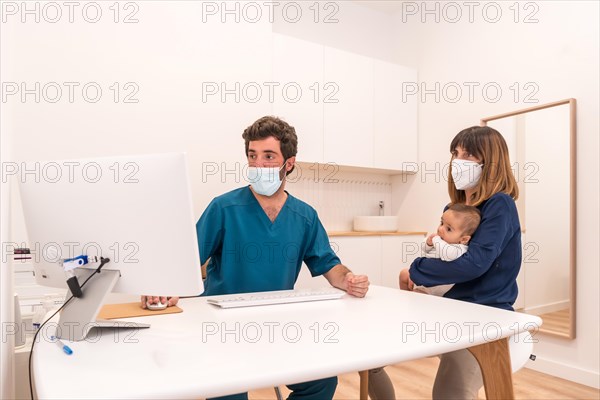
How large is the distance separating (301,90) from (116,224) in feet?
8.16

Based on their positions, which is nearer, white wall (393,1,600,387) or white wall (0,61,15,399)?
white wall (0,61,15,399)

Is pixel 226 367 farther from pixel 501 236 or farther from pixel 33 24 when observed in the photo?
pixel 33 24

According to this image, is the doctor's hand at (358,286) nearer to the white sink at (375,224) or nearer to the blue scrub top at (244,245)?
the blue scrub top at (244,245)

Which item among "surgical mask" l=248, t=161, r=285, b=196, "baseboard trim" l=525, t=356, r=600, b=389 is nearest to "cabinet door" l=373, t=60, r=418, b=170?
"baseboard trim" l=525, t=356, r=600, b=389

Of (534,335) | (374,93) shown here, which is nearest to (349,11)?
(374,93)

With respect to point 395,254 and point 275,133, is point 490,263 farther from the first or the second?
point 395,254

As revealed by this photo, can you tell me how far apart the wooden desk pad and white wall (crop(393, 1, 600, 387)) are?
268 cm

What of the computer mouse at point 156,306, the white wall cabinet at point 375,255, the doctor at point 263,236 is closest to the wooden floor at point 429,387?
the white wall cabinet at point 375,255

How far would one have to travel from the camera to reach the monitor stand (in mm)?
1103

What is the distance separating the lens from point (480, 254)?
4.79ft

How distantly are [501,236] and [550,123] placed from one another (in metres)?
2.02

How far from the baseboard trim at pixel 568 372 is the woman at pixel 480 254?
179 centimetres

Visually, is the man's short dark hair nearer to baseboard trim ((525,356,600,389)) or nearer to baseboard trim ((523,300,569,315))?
baseboard trim ((523,300,569,315))

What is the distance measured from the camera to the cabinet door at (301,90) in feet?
10.9
